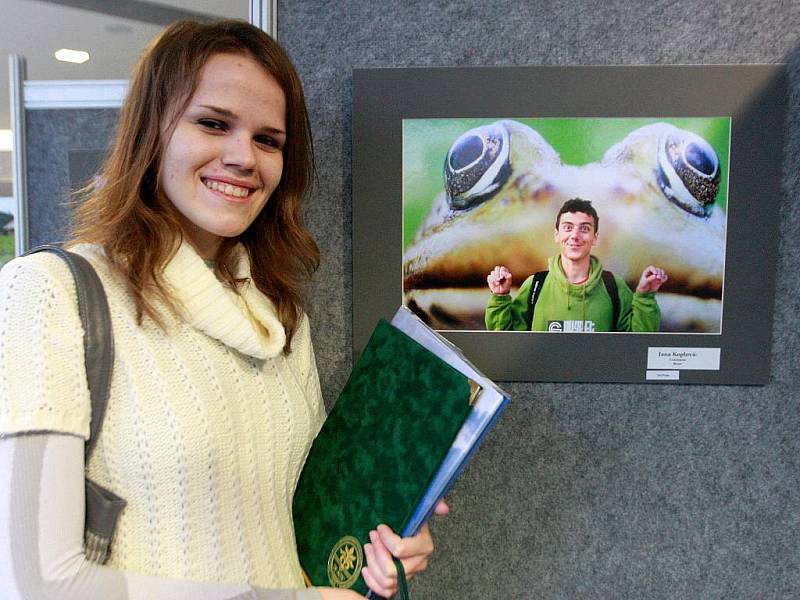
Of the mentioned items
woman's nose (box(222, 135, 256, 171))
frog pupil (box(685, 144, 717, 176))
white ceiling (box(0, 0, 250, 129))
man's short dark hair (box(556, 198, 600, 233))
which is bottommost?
man's short dark hair (box(556, 198, 600, 233))

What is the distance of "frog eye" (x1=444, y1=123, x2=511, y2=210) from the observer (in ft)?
1.94

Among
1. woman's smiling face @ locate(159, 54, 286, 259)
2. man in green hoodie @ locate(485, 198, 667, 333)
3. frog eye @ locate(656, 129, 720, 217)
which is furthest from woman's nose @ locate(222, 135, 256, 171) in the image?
frog eye @ locate(656, 129, 720, 217)

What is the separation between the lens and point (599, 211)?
0.60 metres

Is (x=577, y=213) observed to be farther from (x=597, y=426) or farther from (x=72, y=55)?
(x=72, y=55)

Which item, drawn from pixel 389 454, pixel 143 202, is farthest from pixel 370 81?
pixel 389 454

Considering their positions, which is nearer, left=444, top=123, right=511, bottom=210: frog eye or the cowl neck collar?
the cowl neck collar

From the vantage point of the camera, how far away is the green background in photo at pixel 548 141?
582 mm

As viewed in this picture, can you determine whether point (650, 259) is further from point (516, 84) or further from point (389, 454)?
point (389, 454)

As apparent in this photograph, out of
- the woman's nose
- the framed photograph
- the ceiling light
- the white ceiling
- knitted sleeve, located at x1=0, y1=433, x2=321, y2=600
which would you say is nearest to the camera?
knitted sleeve, located at x1=0, y1=433, x2=321, y2=600

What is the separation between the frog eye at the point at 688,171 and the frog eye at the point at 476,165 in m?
0.17

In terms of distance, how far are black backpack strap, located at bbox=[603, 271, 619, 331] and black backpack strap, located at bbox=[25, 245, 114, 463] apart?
1.57ft

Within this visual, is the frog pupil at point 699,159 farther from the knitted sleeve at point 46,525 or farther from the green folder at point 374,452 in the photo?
the knitted sleeve at point 46,525

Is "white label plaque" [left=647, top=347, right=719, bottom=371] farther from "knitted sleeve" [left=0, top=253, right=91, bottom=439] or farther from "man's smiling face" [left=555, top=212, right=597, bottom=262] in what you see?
"knitted sleeve" [left=0, top=253, right=91, bottom=439]

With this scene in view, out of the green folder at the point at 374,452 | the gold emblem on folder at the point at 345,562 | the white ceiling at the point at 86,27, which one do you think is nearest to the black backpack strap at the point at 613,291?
the green folder at the point at 374,452
